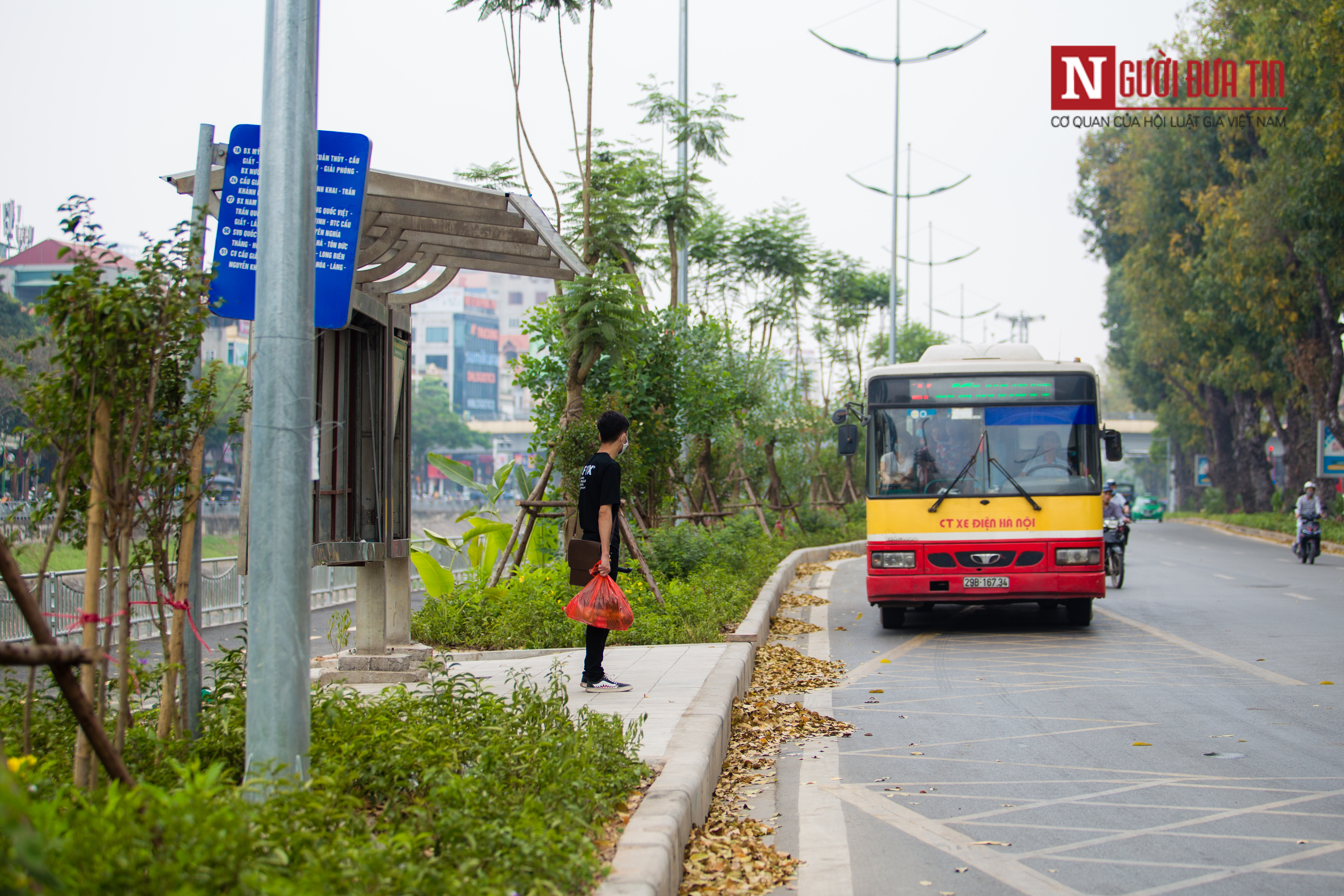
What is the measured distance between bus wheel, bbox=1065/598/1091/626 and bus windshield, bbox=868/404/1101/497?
1.43 metres

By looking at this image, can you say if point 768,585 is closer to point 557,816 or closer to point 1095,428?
point 1095,428

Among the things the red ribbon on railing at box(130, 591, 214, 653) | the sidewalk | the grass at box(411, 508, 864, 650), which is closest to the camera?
the red ribbon on railing at box(130, 591, 214, 653)

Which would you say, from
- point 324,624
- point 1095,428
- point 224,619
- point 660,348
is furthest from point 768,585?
point 224,619

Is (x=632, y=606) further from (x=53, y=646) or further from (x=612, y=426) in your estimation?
(x=53, y=646)

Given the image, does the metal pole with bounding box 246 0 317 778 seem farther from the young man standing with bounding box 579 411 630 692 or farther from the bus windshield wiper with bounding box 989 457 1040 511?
the bus windshield wiper with bounding box 989 457 1040 511

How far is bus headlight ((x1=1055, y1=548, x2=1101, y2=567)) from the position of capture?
→ 1166cm

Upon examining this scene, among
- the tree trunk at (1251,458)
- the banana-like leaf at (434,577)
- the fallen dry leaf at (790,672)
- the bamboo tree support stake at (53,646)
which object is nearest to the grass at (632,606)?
the banana-like leaf at (434,577)

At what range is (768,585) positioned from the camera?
589 inches

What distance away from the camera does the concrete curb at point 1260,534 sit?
29.5 meters

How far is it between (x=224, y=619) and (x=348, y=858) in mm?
14391

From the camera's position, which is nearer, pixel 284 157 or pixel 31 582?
pixel 284 157

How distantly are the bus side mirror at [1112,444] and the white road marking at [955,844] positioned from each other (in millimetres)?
7211

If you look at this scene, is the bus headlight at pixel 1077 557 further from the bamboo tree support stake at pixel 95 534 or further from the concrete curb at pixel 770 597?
the bamboo tree support stake at pixel 95 534

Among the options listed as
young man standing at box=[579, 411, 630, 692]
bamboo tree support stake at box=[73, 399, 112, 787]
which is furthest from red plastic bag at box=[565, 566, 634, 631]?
bamboo tree support stake at box=[73, 399, 112, 787]
